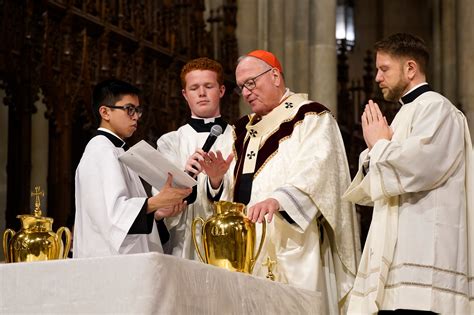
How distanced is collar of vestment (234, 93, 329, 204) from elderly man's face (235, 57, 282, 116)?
0.22 feet

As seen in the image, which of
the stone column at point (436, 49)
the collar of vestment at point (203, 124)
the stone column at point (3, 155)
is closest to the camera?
the collar of vestment at point (203, 124)

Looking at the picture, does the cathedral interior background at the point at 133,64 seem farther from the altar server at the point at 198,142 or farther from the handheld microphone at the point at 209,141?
the handheld microphone at the point at 209,141

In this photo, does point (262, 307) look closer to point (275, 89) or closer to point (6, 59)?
point (275, 89)

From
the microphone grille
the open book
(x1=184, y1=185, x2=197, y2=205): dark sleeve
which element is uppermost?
the microphone grille

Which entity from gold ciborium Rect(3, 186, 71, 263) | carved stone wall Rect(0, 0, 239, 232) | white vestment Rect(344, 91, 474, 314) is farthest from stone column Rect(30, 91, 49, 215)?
white vestment Rect(344, 91, 474, 314)

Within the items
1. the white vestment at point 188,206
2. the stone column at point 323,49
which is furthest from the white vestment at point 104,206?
the stone column at point 323,49

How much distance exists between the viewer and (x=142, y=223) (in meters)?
5.81

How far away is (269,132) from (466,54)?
10.7 m

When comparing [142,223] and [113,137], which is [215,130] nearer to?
[113,137]

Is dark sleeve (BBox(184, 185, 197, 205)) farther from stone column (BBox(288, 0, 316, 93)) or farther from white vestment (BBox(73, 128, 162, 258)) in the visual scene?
stone column (BBox(288, 0, 316, 93))

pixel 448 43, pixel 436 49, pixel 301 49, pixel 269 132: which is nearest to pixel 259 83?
pixel 269 132

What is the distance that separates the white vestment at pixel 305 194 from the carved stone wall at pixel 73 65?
131 inches

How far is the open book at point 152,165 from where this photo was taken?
5646 millimetres

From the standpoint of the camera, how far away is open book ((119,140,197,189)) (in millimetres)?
5646
